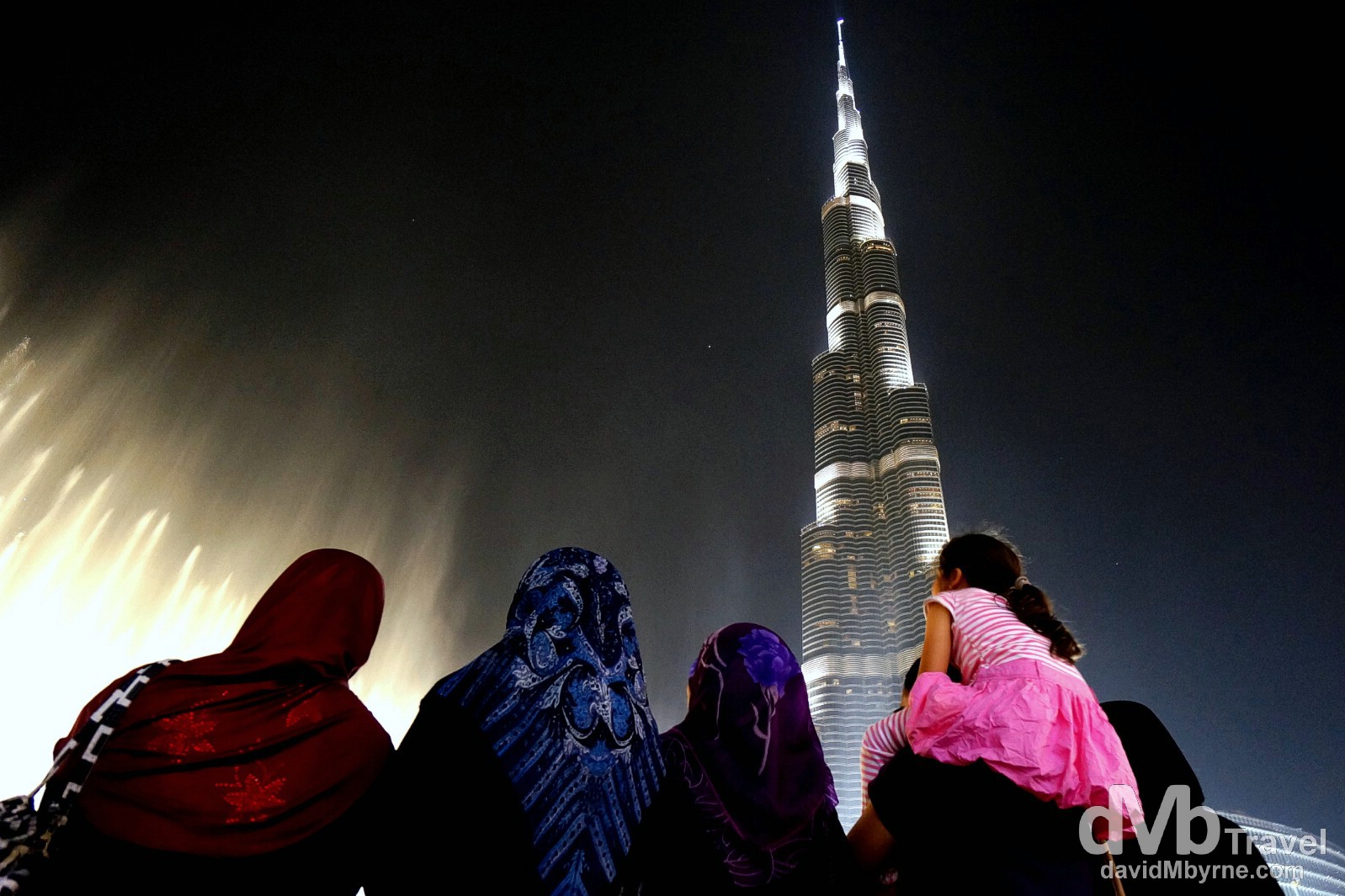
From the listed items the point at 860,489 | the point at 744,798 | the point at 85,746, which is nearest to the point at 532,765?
the point at 744,798

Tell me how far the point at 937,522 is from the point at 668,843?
38.1 metres

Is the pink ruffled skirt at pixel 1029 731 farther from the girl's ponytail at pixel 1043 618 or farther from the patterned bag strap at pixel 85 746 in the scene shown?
the patterned bag strap at pixel 85 746

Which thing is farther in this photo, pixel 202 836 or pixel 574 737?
pixel 574 737

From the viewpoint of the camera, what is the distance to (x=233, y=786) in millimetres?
1395

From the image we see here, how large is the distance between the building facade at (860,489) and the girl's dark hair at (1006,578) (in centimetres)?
3448

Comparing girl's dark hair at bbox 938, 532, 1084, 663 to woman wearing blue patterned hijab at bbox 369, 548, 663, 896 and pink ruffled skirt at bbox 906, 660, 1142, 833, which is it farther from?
woman wearing blue patterned hijab at bbox 369, 548, 663, 896

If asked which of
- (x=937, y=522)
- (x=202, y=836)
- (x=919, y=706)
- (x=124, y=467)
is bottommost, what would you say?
(x=202, y=836)

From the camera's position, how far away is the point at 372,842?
56.2 inches

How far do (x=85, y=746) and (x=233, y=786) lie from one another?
0.29 meters

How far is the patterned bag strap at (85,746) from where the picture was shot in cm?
134

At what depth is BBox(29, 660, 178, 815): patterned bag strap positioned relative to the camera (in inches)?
52.9

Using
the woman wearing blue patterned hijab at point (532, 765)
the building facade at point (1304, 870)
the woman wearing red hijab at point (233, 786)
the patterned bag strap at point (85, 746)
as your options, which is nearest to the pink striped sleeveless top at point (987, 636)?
the woman wearing blue patterned hijab at point (532, 765)

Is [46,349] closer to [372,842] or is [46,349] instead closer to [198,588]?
[198,588]

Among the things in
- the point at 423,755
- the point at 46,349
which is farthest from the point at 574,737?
the point at 46,349
